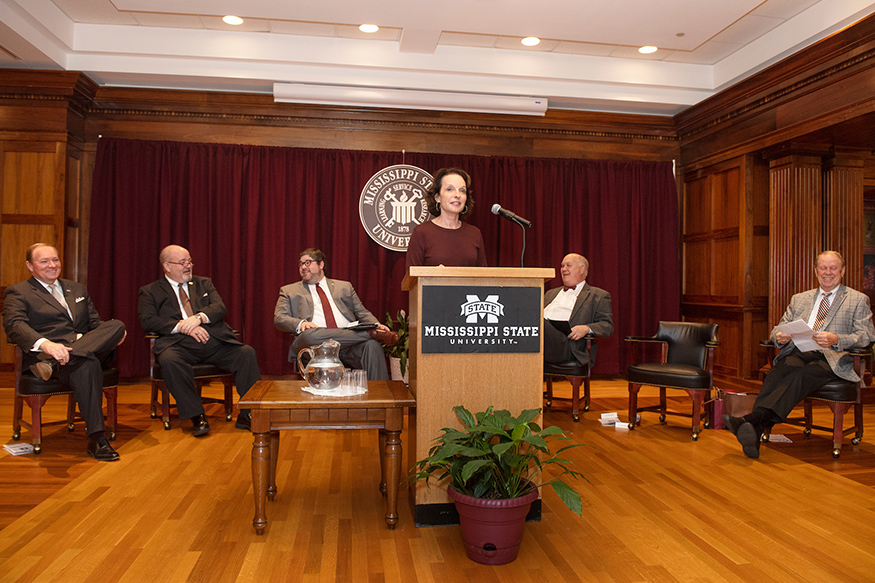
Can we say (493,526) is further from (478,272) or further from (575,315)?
(575,315)

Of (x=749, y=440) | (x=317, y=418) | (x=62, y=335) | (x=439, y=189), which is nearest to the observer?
(x=317, y=418)

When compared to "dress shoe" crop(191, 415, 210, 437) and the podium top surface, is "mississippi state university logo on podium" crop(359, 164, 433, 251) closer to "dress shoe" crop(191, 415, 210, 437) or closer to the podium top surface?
"dress shoe" crop(191, 415, 210, 437)

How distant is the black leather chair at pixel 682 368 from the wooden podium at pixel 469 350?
6.62ft

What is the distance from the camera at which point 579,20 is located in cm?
493

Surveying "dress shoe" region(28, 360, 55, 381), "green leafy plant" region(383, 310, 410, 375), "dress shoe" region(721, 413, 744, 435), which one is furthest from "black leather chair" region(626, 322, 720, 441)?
"dress shoe" region(28, 360, 55, 381)

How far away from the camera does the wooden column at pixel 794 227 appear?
539cm

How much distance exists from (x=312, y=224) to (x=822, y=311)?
4.33 metres

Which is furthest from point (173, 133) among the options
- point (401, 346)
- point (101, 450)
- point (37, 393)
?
point (101, 450)

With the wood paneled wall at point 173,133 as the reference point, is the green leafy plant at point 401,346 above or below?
below

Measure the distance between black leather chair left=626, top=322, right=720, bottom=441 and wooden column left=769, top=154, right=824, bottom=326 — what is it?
152cm

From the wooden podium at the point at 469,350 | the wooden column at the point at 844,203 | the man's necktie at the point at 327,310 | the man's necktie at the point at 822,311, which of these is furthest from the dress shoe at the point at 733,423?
the man's necktie at the point at 327,310

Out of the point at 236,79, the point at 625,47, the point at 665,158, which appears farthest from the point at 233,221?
the point at 665,158

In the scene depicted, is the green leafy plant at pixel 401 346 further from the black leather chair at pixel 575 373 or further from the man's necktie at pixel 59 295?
the man's necktie at pixel 59 295

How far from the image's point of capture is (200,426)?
4.05m
